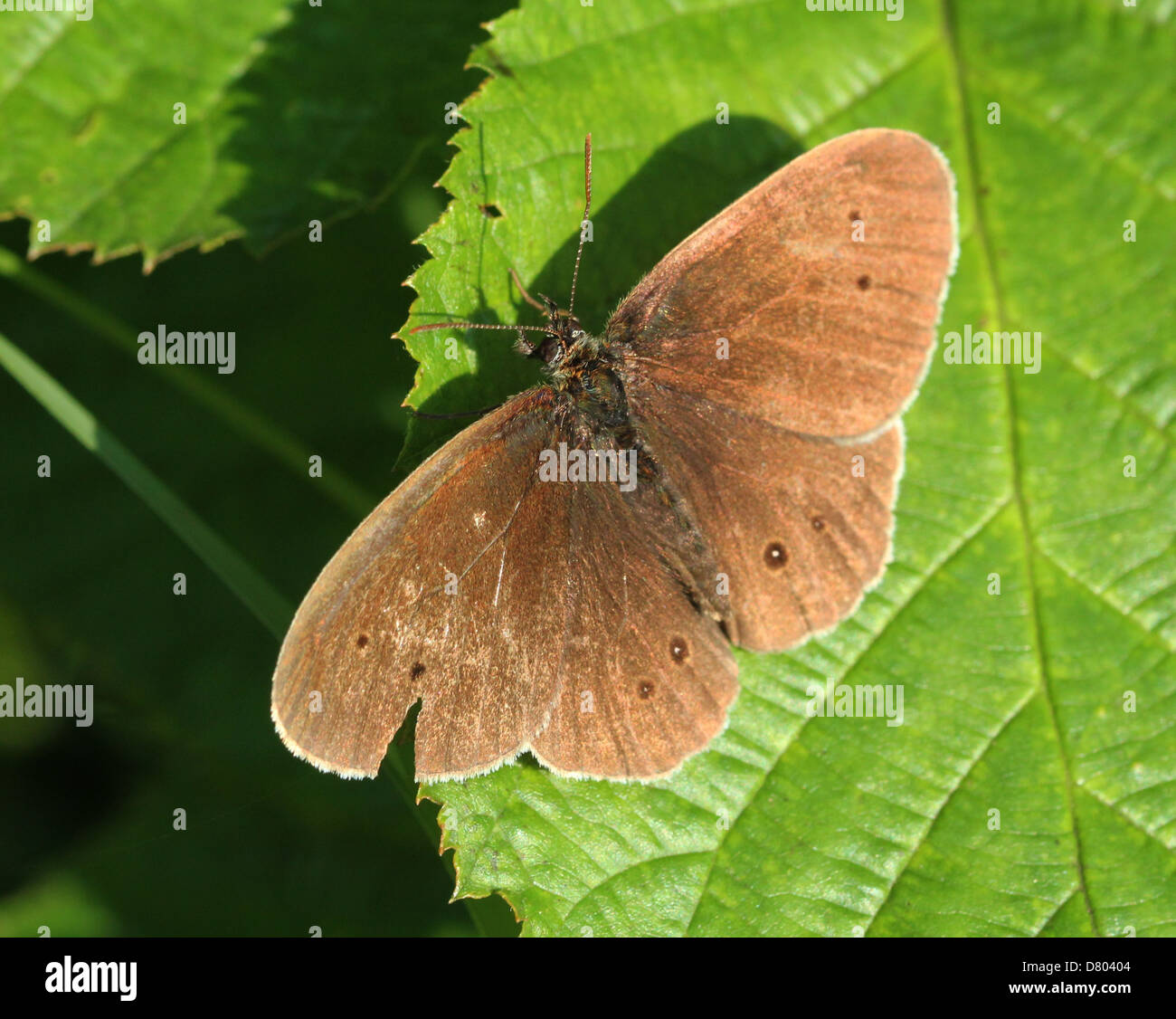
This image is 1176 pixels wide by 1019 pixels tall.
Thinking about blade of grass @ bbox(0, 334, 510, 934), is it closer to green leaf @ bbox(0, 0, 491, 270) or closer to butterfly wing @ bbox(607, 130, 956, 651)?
green leaf @ bbox(0, 0, 491, 270)

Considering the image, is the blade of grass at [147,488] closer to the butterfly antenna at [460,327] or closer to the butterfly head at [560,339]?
the butterfly antenna at [460,327]

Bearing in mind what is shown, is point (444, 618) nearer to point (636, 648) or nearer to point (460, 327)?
point (636, 648)

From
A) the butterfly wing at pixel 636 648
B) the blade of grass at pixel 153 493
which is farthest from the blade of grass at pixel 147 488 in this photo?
the butterfly wing at pixel 636 648

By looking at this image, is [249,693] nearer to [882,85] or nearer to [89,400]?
[89,400]

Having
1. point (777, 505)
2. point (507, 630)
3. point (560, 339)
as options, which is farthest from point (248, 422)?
point (777, 505)

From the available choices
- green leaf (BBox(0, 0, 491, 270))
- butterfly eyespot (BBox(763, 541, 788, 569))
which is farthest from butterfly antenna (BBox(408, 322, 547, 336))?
butterfly eyespot (BBox(763, 541, 788, 569))

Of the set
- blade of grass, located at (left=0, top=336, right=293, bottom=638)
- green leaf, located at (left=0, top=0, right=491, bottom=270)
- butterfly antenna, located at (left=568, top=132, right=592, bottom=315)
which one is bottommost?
blade of grass, located at (left=0, top=336, right=293, bottom=638)

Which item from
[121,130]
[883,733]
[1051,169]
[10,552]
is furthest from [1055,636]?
[10,552]
